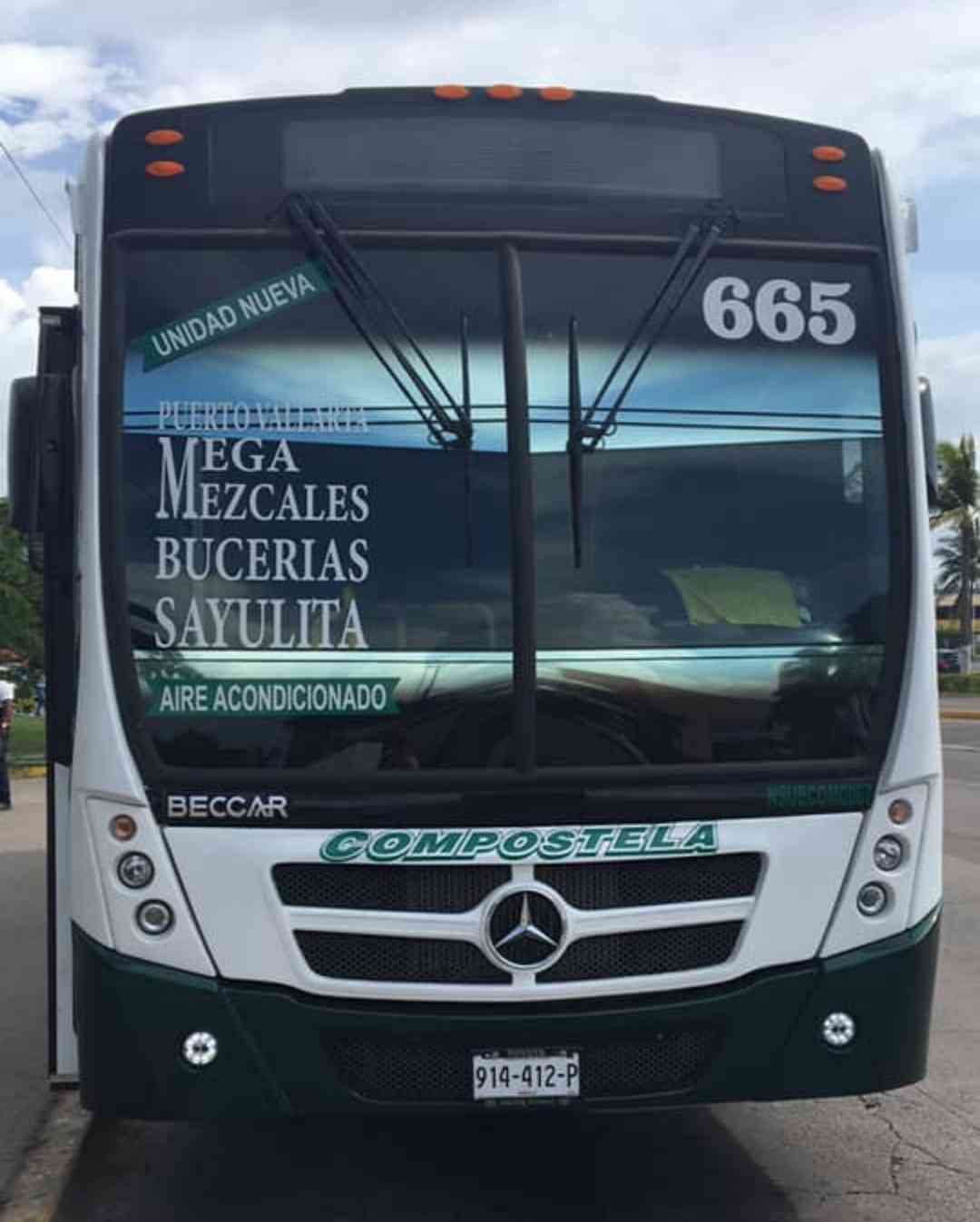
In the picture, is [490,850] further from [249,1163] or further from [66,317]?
[66,317]

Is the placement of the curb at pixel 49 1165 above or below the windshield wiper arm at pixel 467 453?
below

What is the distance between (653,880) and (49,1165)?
2.53 meters

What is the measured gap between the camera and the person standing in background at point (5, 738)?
60.0ft

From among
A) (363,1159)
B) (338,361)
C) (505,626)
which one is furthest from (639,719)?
(363,1159)

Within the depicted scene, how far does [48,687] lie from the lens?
18.2 feet

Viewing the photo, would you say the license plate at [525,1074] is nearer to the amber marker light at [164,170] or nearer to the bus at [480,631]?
the bus at [480,631]

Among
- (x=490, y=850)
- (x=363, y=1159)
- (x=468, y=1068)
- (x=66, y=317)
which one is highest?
(x=66, y=317)

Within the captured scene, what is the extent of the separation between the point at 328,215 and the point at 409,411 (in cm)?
65

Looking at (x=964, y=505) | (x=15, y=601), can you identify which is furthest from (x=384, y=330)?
(x=964, y=505)

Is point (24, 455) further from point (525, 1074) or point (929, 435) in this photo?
point (929, 435)

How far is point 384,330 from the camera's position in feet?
16.0

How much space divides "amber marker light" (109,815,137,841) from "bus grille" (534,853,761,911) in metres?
1.11

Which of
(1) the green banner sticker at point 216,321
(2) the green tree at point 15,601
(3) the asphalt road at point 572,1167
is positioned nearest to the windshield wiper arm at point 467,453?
(1) the green banner sticker at point 216,321

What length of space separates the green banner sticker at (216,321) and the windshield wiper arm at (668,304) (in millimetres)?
860
